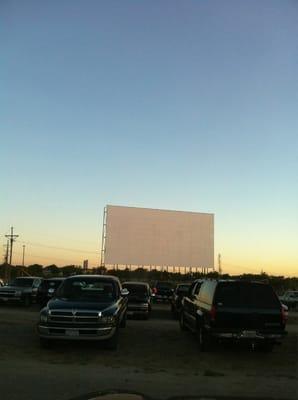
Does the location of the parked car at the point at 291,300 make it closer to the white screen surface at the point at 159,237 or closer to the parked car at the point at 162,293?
the parked car at the point at 162,293

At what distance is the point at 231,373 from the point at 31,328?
888 centimetres

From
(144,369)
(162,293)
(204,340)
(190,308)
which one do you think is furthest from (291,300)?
(144,369)

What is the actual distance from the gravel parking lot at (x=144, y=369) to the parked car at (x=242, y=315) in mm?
486

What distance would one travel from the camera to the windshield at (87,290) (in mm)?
15523

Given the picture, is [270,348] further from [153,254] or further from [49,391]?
[153,254]

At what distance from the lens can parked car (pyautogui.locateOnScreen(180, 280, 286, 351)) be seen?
13711mm

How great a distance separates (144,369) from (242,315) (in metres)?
3.12

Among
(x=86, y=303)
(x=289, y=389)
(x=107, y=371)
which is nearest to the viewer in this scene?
(x=289, y=389)

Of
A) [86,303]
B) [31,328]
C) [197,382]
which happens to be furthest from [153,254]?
[197,382]

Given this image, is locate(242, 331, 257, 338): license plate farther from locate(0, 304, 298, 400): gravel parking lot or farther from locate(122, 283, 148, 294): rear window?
locate(122, 283, 148, 294): rear window

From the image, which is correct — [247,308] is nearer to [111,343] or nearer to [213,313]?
[213,313]

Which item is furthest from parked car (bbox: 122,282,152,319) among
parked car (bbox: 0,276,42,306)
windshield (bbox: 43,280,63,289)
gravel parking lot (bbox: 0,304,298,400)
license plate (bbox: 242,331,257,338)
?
license plate (bbox: 242,331,257,338)

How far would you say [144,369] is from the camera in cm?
1179

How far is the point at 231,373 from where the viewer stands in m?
11.6
